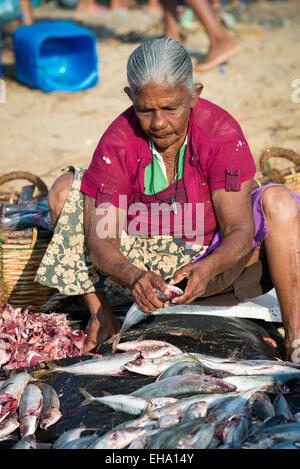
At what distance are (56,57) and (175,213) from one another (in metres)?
5.50

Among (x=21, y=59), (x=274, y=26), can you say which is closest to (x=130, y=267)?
(x=21, y=59)

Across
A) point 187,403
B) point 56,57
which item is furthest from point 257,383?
point 56,57

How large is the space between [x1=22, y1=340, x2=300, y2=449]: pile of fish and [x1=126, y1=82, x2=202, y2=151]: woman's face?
3.26 ft

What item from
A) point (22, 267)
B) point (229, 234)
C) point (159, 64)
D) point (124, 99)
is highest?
point (124, 99)

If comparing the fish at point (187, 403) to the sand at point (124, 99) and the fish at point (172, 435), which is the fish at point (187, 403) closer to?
the fish at point (172, 435)

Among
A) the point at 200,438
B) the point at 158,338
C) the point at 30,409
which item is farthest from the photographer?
the point at 158,338

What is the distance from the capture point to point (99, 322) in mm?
3211

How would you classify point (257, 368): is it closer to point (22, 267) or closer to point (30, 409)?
point (30, 409)

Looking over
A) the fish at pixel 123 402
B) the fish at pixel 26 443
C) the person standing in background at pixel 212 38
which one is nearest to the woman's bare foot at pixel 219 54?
the person standing in background at pixel 212 38

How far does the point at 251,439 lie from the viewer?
1.97m

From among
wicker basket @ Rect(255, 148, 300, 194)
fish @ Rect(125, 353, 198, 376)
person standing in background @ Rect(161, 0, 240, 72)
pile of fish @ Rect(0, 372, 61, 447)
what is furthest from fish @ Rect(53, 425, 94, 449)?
person standing in background @ Rect(161, 0, 240, 72)

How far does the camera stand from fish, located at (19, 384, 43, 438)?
229 cm
